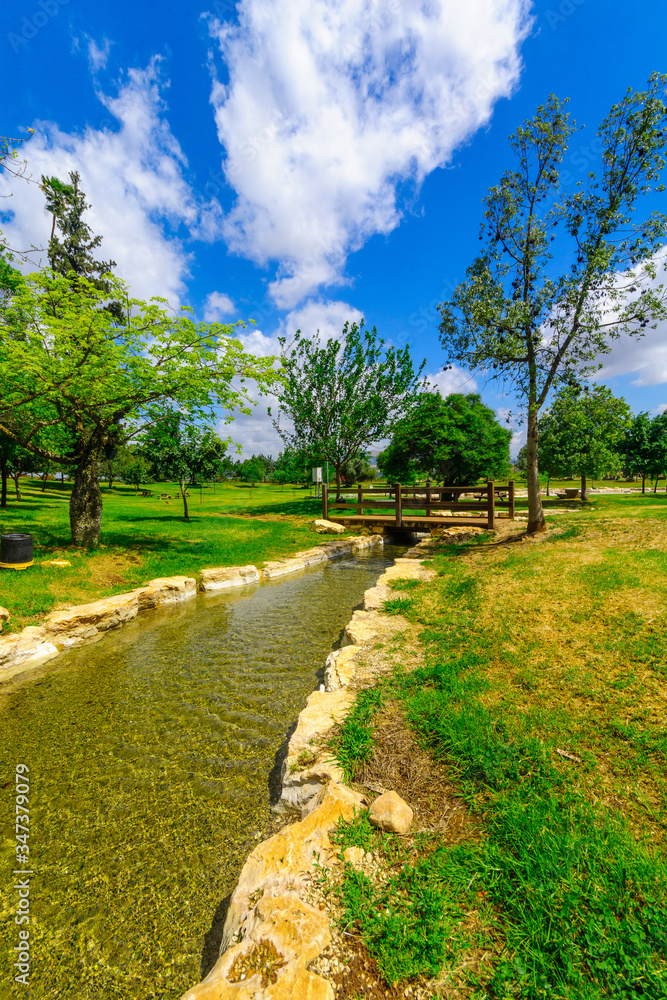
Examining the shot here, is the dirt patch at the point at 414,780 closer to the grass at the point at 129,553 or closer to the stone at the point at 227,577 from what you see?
the grass at the point at 129,553

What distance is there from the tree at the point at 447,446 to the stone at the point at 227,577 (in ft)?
72.0

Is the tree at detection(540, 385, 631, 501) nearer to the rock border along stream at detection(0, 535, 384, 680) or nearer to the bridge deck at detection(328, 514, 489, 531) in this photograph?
the bridge deck at detection(328, 514, 489, 531)

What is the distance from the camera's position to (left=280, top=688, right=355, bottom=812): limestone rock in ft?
11.7

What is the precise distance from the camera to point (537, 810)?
280cm

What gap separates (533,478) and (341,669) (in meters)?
10.5

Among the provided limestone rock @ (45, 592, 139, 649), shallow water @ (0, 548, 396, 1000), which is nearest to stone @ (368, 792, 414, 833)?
shallow water @ (0, 548, 396, 1000)

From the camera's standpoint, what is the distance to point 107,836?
3.45m

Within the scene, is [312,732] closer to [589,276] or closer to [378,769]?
[378,769]

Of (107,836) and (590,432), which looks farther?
(590,432)

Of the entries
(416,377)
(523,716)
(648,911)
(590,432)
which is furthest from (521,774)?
(416,377)

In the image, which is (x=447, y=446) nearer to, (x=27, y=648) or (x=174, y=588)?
(x=174, y=588)

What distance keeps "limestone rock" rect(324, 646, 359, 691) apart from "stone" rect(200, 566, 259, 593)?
258 inches

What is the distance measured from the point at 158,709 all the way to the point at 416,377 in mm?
27759

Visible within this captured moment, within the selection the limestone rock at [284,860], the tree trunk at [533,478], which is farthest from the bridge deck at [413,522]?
the limestone rock at [284,860]
